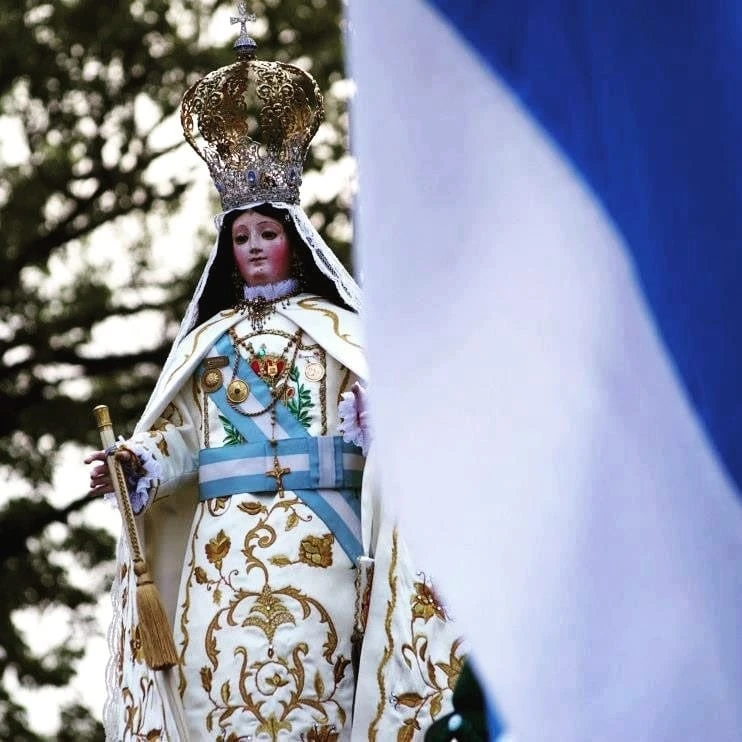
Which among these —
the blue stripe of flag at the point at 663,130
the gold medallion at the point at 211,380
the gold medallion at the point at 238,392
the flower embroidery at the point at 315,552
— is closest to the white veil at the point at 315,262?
the gold medallion at the point at 211,380

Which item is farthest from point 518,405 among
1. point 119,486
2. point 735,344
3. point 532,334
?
point 119,486

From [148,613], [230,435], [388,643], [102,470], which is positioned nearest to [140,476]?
[102,470]

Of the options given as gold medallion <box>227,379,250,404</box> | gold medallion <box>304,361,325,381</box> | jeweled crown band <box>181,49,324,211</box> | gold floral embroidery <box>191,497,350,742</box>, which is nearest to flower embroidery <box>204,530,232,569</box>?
gold floral embroidery <box>191,497,350,742</box>

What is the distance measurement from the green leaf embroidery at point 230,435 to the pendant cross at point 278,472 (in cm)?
11

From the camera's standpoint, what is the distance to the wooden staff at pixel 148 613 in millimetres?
4496

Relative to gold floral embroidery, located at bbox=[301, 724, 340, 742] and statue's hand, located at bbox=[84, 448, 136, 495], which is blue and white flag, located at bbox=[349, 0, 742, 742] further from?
statue's hand, located at bbox=[84, 448, 136, 495]

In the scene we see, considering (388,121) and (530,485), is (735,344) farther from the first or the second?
(388,121)

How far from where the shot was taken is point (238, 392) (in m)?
4.86

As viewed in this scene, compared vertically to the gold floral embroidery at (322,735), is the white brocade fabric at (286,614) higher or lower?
higher

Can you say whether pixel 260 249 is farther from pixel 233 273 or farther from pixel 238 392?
pixel 238 392

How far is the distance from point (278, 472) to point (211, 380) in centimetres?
33

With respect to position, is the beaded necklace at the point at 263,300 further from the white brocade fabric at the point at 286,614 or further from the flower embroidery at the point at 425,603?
the flower embroidery at the point at 425,603

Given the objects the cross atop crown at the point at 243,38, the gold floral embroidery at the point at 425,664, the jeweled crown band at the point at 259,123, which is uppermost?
the cross atop crown at the point at 243,38

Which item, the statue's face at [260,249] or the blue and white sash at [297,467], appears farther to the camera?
the statue's face at [260,249]
